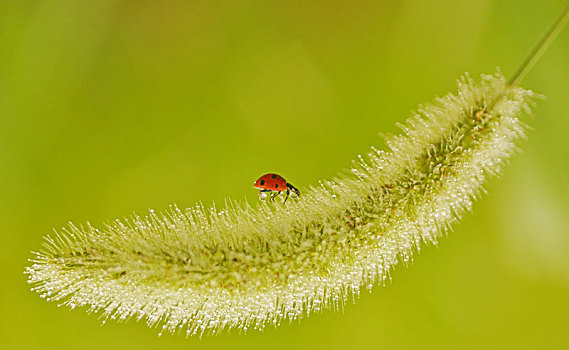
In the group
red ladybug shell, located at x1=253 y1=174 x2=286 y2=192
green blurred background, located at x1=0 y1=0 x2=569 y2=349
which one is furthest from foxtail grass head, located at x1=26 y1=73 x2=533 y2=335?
green blurred background, located at x1=0 y1=0 x2=569 y2=349

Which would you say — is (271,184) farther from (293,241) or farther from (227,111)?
(227,111)

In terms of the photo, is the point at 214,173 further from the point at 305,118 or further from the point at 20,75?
the point at 20,75

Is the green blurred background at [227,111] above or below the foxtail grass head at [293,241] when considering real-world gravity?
above

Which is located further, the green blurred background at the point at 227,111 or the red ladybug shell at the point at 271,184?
the green blurred background at the point at 227,111

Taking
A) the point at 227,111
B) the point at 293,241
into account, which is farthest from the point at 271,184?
the point at 227,111

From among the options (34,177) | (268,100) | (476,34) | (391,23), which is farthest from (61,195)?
(476,34)

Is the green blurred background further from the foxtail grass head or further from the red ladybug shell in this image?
the foxtail grass head

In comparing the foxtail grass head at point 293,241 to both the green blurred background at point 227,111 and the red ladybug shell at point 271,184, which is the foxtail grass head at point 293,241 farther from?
the green blurred background at point 227,111

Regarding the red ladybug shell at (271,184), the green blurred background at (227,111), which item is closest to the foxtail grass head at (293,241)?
the red ladybug shell at (271,184)

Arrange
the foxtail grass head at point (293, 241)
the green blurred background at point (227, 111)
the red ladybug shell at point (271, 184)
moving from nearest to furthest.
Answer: the foxtail grass head at point (293, 241) < the red ladybug shell at point (271, 184) < the green blurred background at point (227, 111)
